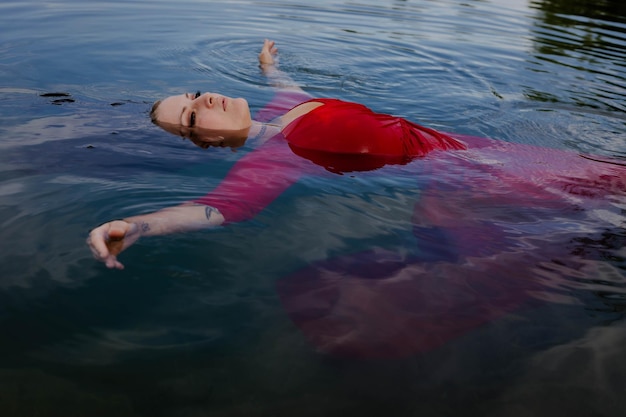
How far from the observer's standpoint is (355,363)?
7.07ft

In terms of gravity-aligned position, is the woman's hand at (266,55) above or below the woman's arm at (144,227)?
above

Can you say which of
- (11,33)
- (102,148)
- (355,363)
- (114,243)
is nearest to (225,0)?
(11,33)

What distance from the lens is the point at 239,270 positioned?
2684mm

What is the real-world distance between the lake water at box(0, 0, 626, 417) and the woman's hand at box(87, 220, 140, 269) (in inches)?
3.7

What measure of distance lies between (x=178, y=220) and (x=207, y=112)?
5.34 feet

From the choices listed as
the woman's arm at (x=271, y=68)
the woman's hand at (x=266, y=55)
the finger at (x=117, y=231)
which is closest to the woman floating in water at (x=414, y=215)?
the finger at (x=117, y=231)

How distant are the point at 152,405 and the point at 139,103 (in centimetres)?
387

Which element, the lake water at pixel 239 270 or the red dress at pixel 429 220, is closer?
the lake water at pixel 239 270

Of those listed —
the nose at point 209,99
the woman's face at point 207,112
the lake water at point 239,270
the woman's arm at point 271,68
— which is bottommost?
the lake water at point 239,270

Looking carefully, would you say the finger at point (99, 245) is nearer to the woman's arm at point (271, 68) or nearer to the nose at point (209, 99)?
the nose at point (209, 99)

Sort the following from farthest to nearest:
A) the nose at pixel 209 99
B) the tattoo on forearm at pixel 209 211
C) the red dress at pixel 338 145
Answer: the nose at pixel 209 99
the red dress at pixel 338 145
the tattoo on forearm at pixel 209 211

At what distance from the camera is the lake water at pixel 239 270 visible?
78.7 inches

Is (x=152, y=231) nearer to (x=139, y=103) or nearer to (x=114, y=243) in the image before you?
(x=114, y=243)

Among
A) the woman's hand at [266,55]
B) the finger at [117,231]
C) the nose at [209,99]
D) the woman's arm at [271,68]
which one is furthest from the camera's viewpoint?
the woman's hand at [266,55]
